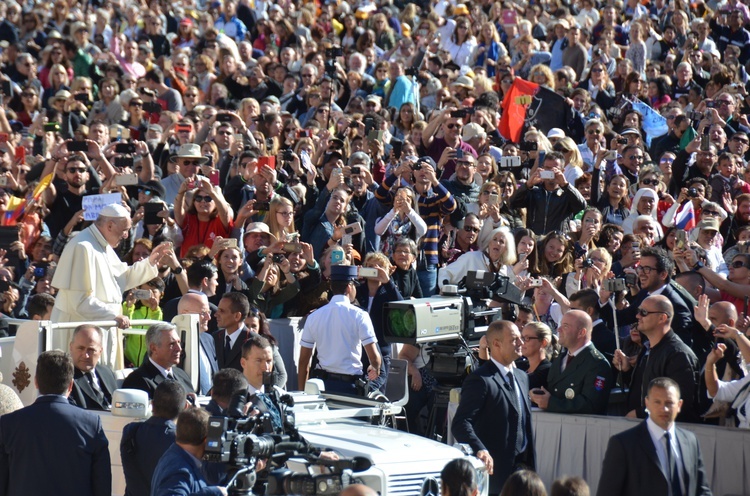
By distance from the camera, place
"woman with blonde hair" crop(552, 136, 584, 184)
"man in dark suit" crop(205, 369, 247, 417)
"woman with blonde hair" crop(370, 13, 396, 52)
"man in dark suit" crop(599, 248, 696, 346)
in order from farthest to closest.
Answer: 1. "woman with blonde hair" crop(370, 13, 396, 52)
2. "woman with blonde hair" crop(552, 136, 584, 184)
3. "man in dark suit" crop(599, 248, 696, 346)
4. "man in dark suit" crop(205, 369, 247, 417)

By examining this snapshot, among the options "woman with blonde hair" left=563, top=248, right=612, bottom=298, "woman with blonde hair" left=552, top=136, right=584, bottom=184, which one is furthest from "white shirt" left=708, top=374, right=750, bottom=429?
"woman with blonde hair" left=552, top=136, right=584, bottom=184

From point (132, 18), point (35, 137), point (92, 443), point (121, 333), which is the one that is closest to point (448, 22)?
point (132, 18)

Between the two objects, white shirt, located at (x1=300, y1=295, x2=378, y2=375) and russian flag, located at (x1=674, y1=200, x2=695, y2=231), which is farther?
russian flag, located at (x1=674, y1=200, x2=695, y2=231)

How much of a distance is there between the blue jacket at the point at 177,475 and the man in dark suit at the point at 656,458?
7.08 feet

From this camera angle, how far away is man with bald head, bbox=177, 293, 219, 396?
31.5 feet

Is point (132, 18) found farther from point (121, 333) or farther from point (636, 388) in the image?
point (636, 388)

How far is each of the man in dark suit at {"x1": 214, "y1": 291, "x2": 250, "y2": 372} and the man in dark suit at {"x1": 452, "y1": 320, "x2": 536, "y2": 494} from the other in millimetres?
2518

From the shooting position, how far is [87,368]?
8.68 m

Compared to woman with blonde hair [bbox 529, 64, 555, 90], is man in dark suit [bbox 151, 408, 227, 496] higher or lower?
lower

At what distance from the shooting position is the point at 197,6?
2511cm

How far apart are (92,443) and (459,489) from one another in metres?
2.25

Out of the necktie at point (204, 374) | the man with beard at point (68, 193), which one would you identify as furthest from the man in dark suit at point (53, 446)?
the man with beard at point (68, 193)

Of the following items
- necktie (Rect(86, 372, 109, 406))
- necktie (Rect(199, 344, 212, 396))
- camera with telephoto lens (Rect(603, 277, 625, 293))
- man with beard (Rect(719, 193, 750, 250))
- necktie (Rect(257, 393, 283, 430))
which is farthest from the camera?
man with beard (Rect(719, 193, 750, 250))

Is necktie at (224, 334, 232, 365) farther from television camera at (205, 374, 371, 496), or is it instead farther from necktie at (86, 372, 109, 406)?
television camera at (205, 374, 371, 496)
